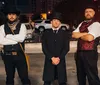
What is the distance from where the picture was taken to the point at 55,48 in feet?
21.4

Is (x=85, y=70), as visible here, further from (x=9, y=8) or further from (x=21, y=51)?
(x=9, y=8)

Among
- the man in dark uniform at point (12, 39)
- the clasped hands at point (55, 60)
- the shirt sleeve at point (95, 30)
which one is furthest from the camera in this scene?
the man in dark uniform at point (12, 39)

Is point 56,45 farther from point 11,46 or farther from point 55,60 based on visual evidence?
point 11,46

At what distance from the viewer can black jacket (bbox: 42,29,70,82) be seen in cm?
652

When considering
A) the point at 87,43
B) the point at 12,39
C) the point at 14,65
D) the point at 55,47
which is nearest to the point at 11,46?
the point at 12,39

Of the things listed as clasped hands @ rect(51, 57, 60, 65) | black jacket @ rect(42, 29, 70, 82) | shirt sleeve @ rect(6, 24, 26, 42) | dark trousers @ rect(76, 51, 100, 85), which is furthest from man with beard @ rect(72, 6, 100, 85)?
shirt sleeve @ rect(6, 24, 26, 42)

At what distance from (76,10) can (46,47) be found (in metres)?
30.8

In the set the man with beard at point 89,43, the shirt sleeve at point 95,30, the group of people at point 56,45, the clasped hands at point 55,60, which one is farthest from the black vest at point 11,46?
the shirt sleeve at point 95,30

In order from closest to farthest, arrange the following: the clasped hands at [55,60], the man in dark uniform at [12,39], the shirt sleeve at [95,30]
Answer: the shirt sleeve at [95,30] < the clasped hands at [55,60] < the man in dark uniform at [12,39]

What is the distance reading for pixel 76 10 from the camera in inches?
1458

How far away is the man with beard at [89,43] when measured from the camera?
6.36 m

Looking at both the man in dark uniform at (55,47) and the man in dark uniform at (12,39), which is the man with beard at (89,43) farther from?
the man in dark uniform at (12,39)

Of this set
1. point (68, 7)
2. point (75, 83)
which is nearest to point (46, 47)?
point (75, 83)

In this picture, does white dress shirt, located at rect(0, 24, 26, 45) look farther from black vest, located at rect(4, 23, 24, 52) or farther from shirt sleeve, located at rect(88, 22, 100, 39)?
shirt sleeve, located at rect(88, 22, 100, 39)
